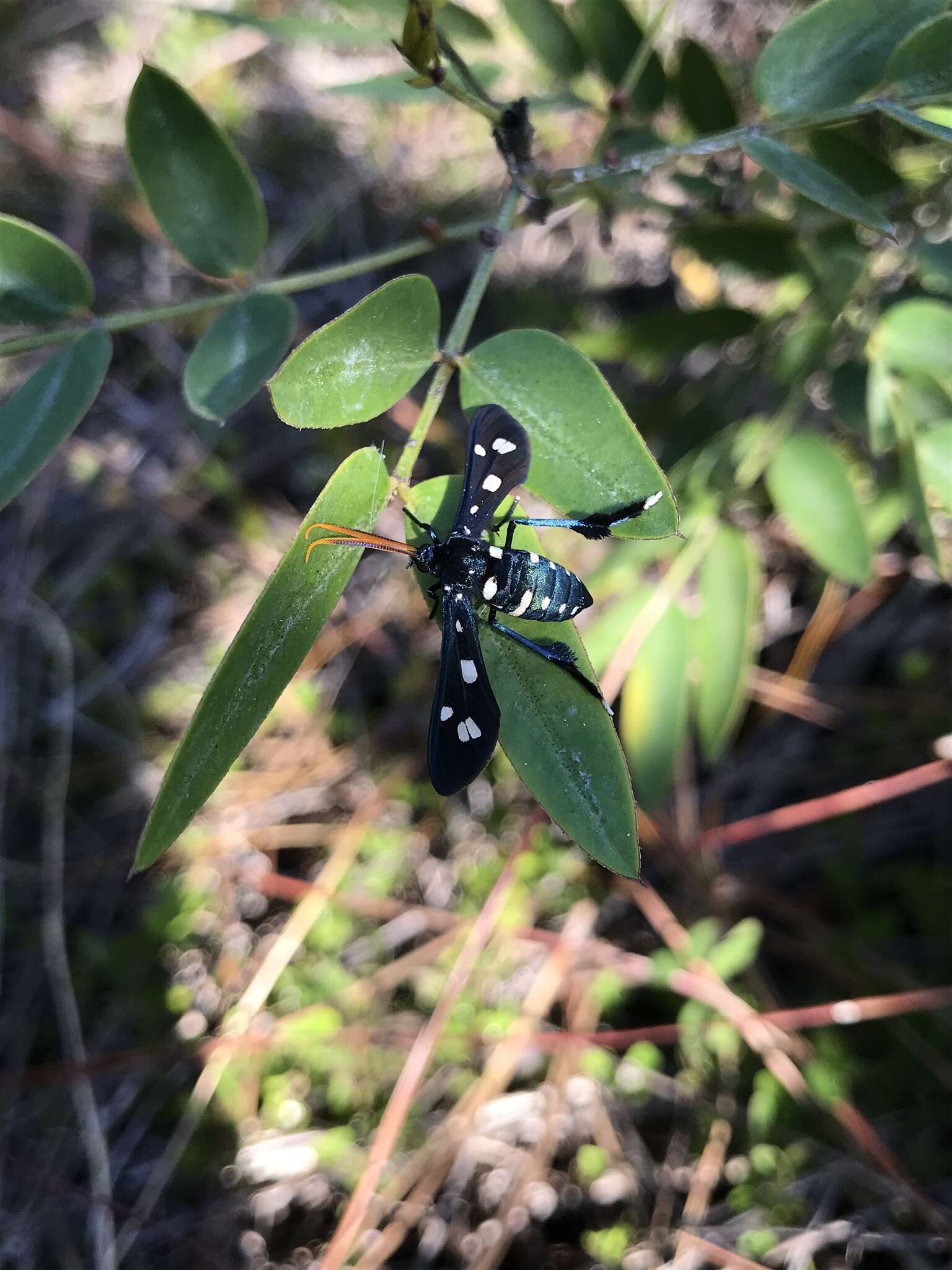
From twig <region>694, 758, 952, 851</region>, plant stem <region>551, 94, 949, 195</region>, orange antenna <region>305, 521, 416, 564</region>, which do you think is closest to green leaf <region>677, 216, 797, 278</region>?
plant stem <region>551, 94, 949, 195</region>

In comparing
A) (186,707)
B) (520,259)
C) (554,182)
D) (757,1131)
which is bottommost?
(757,1131)

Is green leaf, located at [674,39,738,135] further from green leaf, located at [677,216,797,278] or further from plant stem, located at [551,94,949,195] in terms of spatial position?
plant stem, located at [551,94,949,195]

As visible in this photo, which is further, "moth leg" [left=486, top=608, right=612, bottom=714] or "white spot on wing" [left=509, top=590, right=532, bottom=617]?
"white spot on wing" [left=509, top=590, right=532, bottom=617]

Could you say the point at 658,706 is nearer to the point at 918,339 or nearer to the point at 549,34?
the point at 918,339

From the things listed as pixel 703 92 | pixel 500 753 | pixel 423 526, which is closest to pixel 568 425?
→ pixel 423 526

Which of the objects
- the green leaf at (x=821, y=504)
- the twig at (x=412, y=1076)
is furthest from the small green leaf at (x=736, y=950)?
the green leaf at (x=821, y=504)

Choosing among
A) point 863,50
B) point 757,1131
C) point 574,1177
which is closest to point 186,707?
point 574,1177

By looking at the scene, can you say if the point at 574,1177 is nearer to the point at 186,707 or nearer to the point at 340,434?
the point at 186,707
